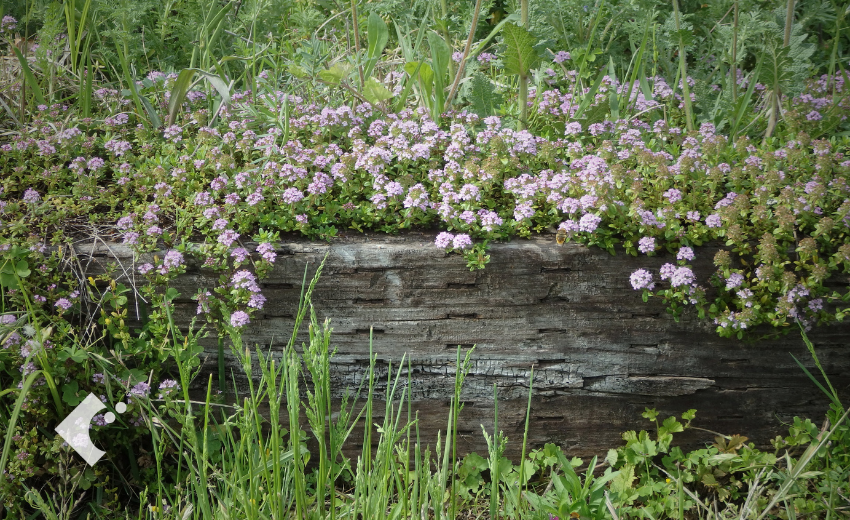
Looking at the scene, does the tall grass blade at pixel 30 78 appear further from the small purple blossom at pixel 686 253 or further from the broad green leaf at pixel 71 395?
the small purple blossom at pixel 686 253

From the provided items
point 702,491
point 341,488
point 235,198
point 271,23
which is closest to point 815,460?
point 702,491

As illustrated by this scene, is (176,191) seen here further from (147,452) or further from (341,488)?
(341,488)

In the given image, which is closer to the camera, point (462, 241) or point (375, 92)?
point (462, 241)

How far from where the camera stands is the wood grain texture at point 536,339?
2289mm

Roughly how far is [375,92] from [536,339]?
1.30 metres

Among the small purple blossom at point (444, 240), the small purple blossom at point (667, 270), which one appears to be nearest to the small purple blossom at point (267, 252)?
the small purple blossom at point (444, 240)

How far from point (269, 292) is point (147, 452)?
67 cm

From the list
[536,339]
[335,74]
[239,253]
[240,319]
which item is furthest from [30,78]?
[536,339]

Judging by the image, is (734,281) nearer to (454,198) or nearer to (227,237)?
(454,198)

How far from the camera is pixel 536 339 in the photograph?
Result: 2.34 metres

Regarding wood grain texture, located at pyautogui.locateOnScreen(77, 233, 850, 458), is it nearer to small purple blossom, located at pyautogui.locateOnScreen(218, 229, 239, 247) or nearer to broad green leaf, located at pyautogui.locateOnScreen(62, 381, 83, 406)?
small purple blossom, located at pyautogui.locateOnScreen(218, 229, 239, 247)

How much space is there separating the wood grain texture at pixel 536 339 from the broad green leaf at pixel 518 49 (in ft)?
2.57
